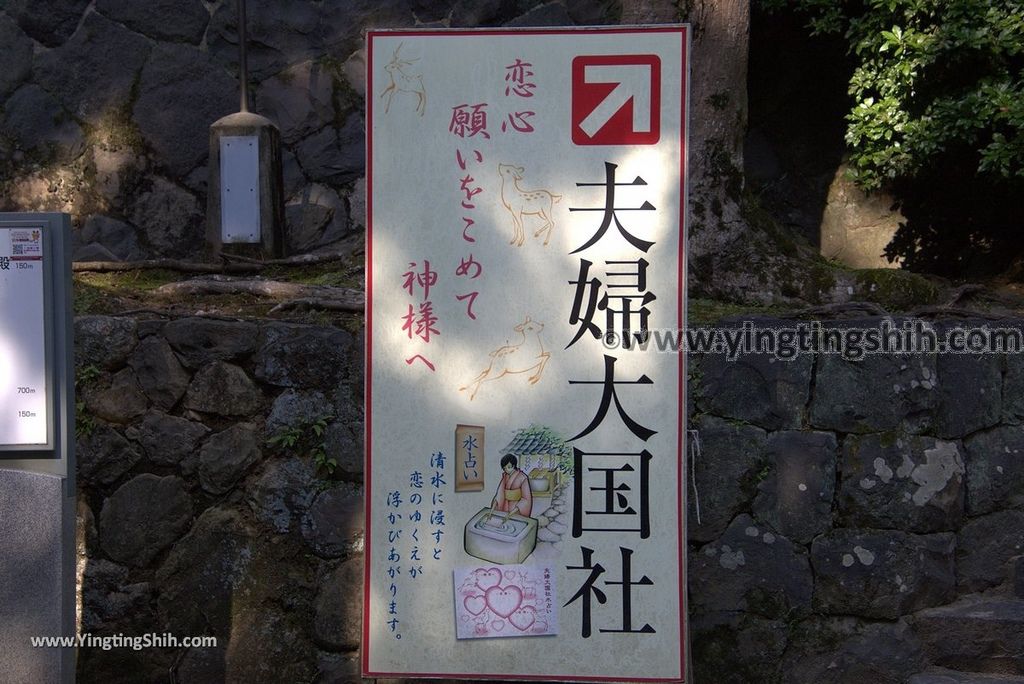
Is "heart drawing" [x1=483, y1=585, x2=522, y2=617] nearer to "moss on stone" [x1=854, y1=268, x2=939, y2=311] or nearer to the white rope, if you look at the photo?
the white rope

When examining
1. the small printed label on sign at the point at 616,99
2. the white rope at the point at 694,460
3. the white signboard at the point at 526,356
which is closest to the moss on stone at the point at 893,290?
the white rope at the point at 694,460

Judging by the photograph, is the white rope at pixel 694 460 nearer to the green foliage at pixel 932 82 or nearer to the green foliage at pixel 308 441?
the green foliage at pixel 308 441

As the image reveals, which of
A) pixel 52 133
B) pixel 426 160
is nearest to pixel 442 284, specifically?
pixel 426 160

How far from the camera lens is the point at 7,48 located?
594 cm

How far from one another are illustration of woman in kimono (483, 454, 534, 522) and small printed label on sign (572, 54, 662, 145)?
3.29 ft

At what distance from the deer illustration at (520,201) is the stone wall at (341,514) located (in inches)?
43.9

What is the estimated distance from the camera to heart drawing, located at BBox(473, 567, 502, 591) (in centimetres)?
311

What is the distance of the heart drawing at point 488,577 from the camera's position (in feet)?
10.2

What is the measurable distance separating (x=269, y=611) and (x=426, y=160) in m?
1.89

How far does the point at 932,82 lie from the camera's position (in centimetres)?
526

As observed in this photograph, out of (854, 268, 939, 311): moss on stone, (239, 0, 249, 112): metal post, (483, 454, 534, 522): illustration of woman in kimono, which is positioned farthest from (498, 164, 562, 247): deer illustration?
(239, 0, 249, 112): metal post

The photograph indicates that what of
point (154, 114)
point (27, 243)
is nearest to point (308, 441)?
point (27, 243)

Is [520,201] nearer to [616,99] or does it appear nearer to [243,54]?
[616,99]

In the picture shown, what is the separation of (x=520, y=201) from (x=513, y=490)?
0.88 m
